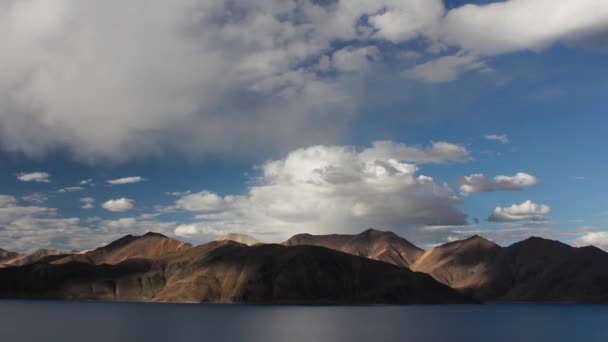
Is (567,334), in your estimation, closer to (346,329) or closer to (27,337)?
(346,329)

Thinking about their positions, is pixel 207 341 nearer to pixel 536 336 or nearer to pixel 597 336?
pixel 536 336

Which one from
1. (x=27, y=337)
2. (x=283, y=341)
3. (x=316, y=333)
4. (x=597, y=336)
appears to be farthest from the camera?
(x=597, y=336)

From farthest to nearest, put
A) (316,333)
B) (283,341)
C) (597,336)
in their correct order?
(597,336) < (316,333) < (283,341)

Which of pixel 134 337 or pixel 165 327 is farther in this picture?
pixel 165 327

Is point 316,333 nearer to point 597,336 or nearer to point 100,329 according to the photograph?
point 100,329

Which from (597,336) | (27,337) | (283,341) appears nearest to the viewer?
(27,337)

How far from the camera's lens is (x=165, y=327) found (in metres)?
120

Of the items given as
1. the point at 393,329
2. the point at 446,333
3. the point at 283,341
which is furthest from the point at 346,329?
the point at 283,341

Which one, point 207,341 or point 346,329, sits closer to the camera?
point 207,341

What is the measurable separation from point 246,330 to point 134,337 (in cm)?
2502

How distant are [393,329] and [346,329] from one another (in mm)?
9402

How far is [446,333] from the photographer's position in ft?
373

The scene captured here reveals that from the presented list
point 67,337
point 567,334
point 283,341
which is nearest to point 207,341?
point 283,341

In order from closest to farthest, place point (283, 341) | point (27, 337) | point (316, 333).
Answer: point (27, 337) → point (283, 341) → point (316, 333)
